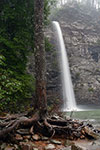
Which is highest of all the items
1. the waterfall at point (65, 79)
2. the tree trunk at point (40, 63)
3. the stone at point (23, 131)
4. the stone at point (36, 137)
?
the tree trunk at point (40, 63)

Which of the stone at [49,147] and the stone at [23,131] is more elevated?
the stone at [23,131]

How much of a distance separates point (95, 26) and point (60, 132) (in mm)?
28657

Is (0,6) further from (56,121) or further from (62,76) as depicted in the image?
(62,76)

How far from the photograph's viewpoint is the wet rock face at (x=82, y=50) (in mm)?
21641

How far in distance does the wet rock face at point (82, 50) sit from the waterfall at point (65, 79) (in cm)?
61

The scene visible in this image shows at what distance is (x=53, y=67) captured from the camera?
2244cm

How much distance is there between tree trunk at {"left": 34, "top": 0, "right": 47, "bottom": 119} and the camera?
5.54m

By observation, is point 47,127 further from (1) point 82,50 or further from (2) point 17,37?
(1) point 82,50

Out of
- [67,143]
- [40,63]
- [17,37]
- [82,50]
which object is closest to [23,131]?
[67,143]

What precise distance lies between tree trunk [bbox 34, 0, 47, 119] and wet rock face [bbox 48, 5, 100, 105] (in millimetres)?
15375

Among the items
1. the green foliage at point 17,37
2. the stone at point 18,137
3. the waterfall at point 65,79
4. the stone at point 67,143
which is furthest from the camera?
the waterfall at point 65,79

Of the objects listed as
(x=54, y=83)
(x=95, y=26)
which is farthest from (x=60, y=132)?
(x=95, y=26)

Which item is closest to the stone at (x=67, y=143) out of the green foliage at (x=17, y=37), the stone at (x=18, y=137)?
the stone at (x=18, y=137)

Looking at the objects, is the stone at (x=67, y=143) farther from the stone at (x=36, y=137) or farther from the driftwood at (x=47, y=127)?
the stone at (x=36, y=137)
